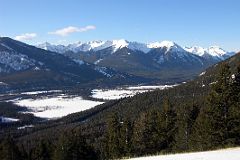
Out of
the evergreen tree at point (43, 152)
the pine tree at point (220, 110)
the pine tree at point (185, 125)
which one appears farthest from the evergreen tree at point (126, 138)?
the evergreen tree at point (43, 152)

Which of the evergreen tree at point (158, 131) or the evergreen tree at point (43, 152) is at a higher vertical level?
the evergreen tree at point (158, 131)

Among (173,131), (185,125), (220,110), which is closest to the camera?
(220,110)

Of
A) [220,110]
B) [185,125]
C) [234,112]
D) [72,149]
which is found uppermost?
[220,110]

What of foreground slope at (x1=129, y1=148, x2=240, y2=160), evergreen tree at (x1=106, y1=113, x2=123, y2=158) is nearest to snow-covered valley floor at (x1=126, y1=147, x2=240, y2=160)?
foreground slope at (x1=129, y1=148, x2=240, y2=160)

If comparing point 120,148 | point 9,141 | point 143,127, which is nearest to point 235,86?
point 143,127

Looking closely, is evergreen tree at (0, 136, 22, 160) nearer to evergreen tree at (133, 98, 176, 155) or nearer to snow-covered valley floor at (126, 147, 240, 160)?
evergreen tree at (133, 98, 176, 155)

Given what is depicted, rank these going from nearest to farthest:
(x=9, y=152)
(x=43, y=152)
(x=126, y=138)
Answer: (x=126, y=138), (x=9, y=152), (x=43, y=152)

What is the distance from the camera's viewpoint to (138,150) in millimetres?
84000

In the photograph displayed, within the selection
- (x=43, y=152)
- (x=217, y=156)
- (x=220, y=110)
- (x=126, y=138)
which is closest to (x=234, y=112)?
(x=220, y=110)

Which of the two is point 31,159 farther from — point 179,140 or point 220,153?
point 220,153

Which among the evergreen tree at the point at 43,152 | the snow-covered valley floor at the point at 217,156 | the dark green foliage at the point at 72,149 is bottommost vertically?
the evergreen tree at the point at 43,152

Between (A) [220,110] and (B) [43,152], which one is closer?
(A) [220,110]

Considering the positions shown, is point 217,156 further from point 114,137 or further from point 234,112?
point 114,137

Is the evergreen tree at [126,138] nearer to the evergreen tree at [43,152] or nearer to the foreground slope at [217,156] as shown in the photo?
the evergreen tree at [43,152]
